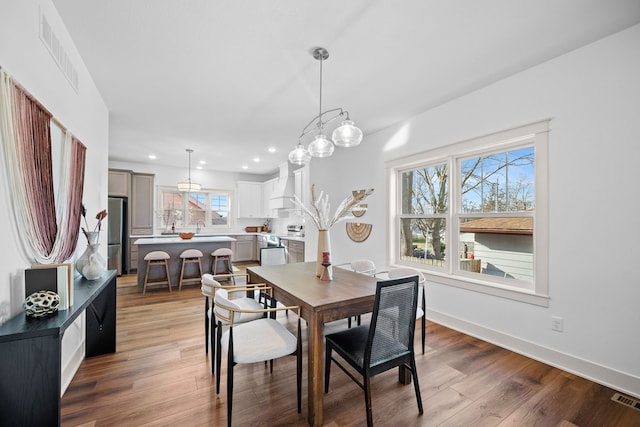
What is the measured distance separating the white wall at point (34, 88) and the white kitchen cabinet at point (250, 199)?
491cm

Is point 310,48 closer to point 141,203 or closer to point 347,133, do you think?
point 347,133

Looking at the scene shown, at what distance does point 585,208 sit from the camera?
222 centimetres

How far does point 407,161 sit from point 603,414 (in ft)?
9.49

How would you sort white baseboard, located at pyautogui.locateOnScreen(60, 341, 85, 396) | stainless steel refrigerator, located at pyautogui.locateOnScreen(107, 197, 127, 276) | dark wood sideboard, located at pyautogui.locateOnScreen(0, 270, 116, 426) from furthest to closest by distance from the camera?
stainless steel refrigerator, located at pyautogui.locateOnScreen(107, 197, 127, 276) < white baseboard, located at pyautogui.locateOnScreen(60, 341, 85, 396) < dark wood sideboard, located at pyautogui.locateOnScreen(0, 270, 116, 426)

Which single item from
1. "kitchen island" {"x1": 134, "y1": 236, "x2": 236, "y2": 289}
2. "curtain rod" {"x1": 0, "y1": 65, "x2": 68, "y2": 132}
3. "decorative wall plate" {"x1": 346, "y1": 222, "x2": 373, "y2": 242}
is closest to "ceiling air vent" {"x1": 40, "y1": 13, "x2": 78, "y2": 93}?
"curtain rod" {"x1": 0, "y1": 65, "x2": 68, "y2": 132}

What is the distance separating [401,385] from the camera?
6.89 feet

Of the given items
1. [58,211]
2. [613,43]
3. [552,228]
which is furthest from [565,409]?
[58,211]

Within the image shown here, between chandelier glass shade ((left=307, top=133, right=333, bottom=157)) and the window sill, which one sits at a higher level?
chandelier glass shade ((left=307, top=133, right=333, bottom=157))

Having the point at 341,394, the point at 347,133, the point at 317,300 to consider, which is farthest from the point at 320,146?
the point at 341,394

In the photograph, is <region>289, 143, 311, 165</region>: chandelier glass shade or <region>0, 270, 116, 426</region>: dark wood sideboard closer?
<region>0, 270, 116, 426</region>: dark wood sideboard

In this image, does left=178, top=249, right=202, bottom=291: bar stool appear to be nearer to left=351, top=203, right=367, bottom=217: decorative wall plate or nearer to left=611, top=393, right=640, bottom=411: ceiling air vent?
left=351, top=203, right=367, bottom=217: decorative wall plate

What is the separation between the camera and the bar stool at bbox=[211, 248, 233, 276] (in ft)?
17.1

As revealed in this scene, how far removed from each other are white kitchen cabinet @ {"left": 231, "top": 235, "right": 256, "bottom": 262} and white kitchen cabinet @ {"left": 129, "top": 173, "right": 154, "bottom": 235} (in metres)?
2.05

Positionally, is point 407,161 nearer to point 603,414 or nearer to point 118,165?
point 603,414
